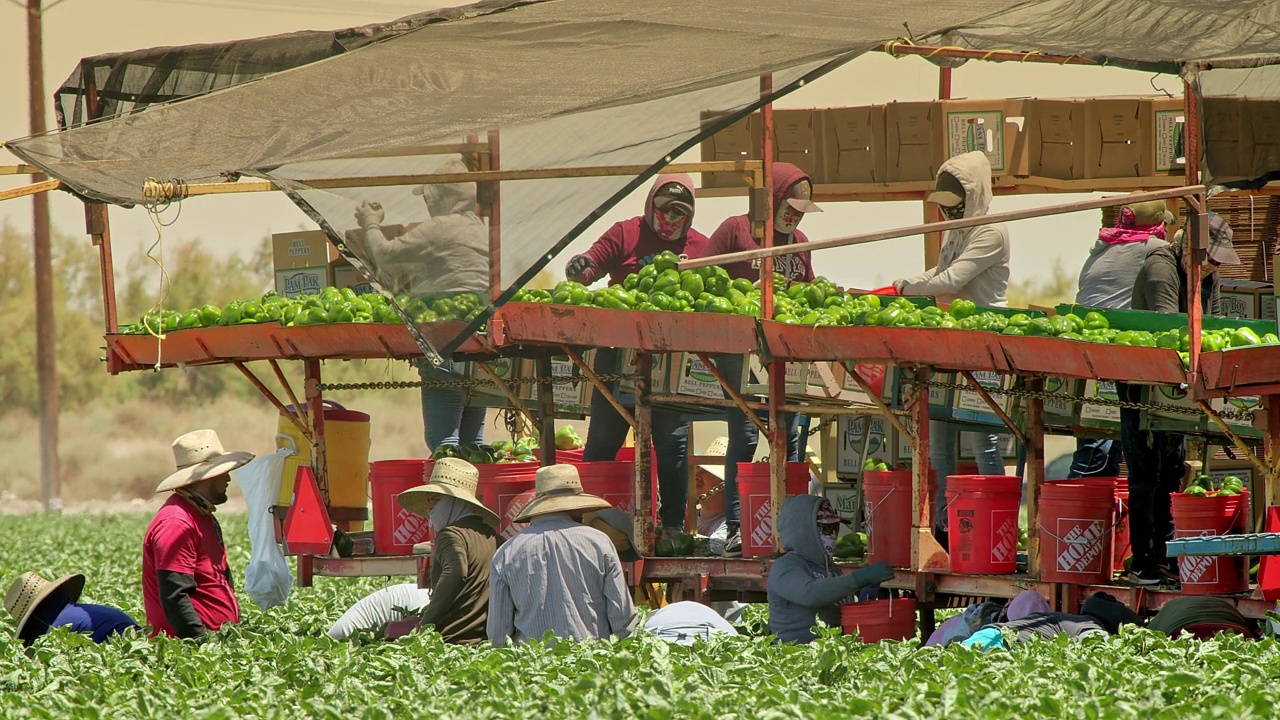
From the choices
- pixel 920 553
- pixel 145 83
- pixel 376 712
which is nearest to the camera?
pixel 376 712

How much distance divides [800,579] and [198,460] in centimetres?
306

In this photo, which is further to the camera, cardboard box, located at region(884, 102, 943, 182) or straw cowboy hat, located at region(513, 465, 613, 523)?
cardboard box, located at region(884, 102, 943, 182)

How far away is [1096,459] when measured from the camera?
10.3m

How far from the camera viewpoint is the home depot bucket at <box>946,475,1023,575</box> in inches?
Answer: 339

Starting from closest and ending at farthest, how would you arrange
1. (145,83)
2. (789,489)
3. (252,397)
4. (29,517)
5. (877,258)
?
(789,489)
(145,83)
(29,517)
(252,397)
(877,258)

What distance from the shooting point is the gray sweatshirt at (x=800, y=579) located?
8359mm

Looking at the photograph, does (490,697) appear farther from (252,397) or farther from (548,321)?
(252,397)

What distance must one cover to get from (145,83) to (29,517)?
57.4 ft

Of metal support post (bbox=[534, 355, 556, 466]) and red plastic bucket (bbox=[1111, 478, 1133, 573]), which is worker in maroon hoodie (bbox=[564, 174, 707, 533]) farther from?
red plastic bucket (bbox=[1111, 478, 1133, 573])

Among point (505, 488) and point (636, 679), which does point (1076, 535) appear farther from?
point (505, 488)

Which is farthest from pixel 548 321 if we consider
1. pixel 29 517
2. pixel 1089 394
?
pixel 29 517

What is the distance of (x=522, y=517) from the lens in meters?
8.01

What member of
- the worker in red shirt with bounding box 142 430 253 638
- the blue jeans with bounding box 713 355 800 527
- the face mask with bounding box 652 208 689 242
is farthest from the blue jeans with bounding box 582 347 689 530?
the worker in red shirt with bounding box 142 430 253 638

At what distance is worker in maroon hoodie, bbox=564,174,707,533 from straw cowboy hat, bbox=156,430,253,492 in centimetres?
254
